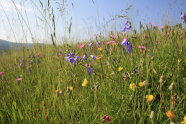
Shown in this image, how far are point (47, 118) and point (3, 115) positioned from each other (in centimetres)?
44

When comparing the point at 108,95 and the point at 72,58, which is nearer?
the point at 108,95

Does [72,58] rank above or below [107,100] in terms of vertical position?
above

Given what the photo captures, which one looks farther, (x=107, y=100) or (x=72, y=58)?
(x=72, y=58)

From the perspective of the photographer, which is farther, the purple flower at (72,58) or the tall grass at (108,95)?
the purple flower at (72,58)

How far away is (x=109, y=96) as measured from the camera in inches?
48.8

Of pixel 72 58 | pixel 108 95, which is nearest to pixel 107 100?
pixel 108 95

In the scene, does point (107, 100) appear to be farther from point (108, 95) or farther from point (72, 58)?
point (72, 58)

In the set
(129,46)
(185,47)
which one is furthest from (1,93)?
(185,47)

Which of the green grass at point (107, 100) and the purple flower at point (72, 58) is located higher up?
the purple flower at point (72, 58)

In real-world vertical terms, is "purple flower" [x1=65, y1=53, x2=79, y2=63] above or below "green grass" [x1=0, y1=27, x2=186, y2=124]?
above

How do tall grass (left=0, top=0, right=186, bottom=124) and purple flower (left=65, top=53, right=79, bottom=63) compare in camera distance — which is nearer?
tall grass (left=0, top=0, right=186, bottom=124)

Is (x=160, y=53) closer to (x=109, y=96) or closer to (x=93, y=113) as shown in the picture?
(x=109, y=96)

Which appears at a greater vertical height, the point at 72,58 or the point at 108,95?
the point at 72,58

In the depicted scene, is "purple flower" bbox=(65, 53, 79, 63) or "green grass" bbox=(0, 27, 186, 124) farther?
"purple flower" bbox=(65, 53, 79, 63)
